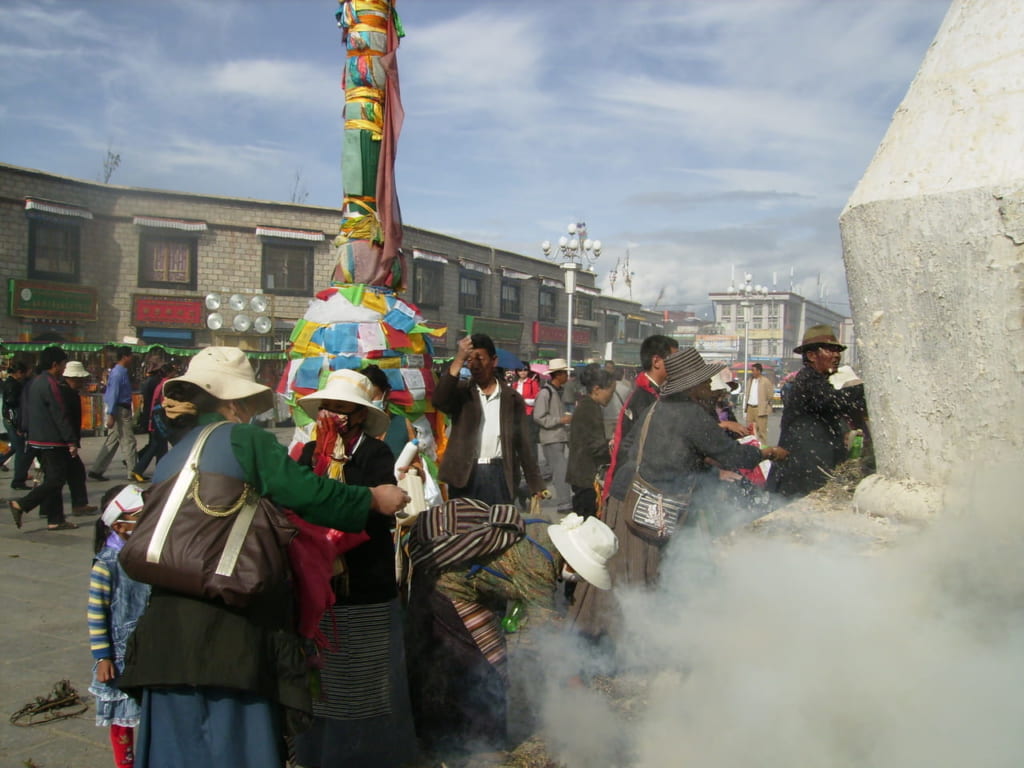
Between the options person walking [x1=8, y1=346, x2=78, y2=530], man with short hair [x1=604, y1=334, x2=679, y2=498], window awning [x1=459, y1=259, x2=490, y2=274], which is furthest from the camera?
window awning [x1=459, y1=259, x2=490, y2=274]

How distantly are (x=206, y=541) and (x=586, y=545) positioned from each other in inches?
70.0

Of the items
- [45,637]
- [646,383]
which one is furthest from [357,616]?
[45,637]

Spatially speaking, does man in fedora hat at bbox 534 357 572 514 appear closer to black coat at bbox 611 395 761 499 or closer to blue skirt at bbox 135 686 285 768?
black coat at bbox 611 395 761 499

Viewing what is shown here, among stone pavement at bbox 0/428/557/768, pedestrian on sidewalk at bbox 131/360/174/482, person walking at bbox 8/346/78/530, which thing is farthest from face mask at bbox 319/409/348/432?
pedestrian on sidewalk at bbox 131/360/174/482

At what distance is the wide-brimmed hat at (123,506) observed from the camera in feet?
9.87

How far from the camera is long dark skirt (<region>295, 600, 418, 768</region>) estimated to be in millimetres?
3398

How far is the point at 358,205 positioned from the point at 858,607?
16.7 ft

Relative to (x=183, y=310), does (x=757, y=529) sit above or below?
below

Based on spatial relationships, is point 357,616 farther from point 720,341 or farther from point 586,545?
point 720,341

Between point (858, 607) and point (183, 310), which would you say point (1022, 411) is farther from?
point (183, 310)

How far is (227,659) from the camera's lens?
241cm

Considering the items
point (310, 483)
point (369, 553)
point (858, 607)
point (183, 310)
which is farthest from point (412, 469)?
point (183, 310)

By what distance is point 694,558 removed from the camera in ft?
11.9

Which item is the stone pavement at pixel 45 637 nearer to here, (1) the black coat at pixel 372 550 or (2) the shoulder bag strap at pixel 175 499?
(1) the black coat at pixel 372 550
